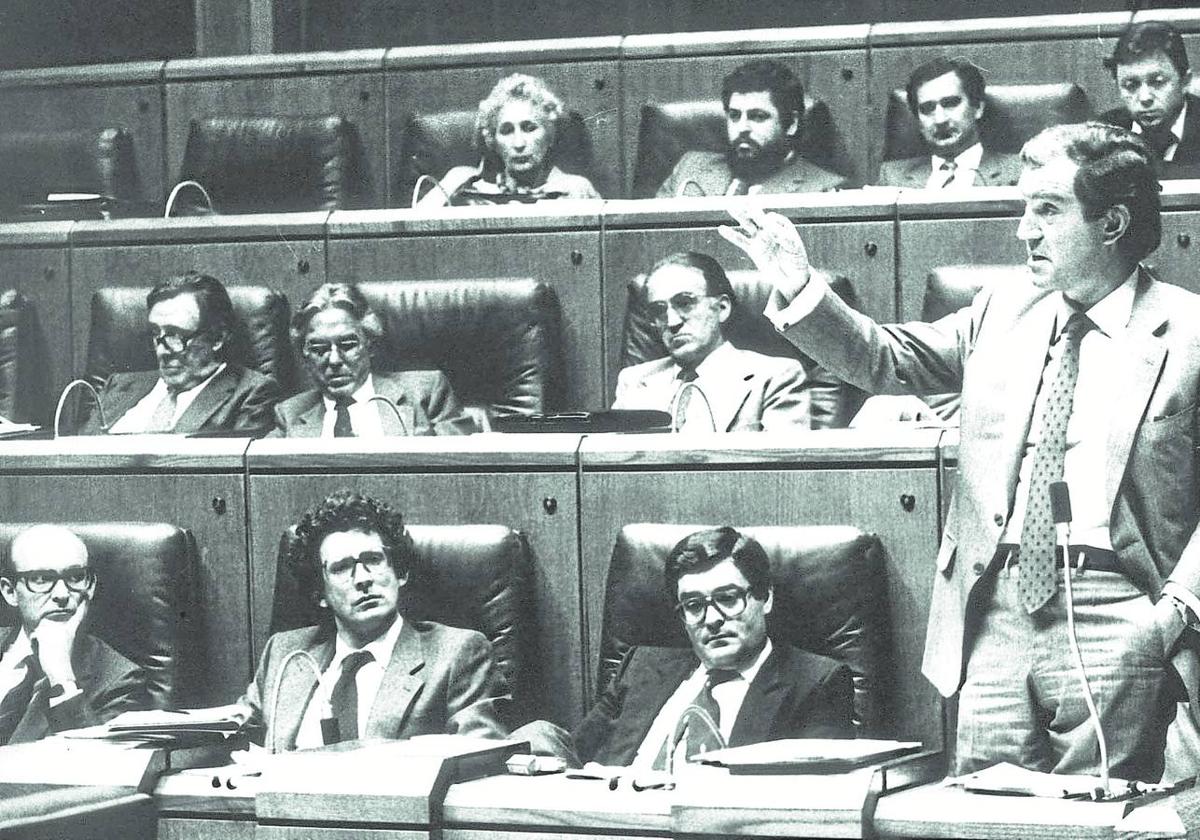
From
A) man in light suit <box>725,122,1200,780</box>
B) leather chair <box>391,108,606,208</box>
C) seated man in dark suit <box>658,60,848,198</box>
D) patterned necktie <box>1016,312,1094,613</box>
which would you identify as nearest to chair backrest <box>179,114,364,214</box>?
leather chair <box>391,108,606,208</box>

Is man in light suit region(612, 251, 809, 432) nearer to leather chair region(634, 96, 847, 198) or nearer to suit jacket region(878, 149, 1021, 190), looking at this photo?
suit jacket region(878, 149, 1021, 190)

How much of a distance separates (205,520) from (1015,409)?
98cm

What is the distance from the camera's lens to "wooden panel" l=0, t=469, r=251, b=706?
236 cm

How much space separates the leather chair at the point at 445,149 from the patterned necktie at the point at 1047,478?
6.08 ft

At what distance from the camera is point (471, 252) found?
3.07 m

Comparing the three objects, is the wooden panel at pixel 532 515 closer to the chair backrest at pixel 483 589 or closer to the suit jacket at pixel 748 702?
the chair backrest at pixel 483 589

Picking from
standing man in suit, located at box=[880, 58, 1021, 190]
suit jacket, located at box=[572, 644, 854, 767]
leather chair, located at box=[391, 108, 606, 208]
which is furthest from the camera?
leather chair, located at box=[391, 108, 606, 208]

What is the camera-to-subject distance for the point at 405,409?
2.93 metres

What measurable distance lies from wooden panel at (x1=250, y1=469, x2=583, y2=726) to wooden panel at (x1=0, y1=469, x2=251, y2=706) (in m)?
0.06

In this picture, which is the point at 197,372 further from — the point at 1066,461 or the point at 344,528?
the point at 1066,461

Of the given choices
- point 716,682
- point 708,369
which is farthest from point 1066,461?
point 708,369

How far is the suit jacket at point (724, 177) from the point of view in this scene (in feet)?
11.1

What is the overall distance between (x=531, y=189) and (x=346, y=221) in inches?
16.1

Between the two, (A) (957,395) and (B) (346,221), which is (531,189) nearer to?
(B) (346,221)
